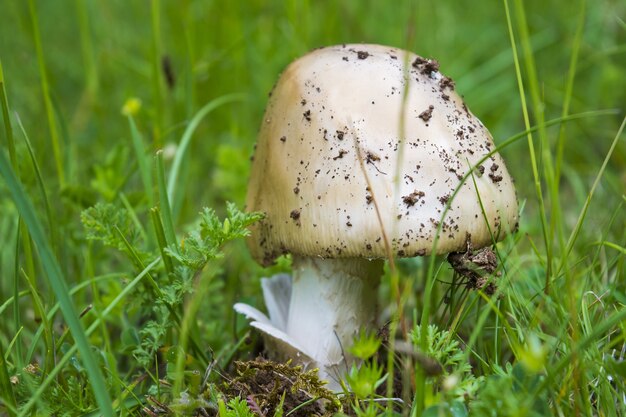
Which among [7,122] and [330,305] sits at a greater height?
[7,122]

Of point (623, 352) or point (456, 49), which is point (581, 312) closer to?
point (623, 352)

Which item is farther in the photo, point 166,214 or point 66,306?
point 166,214

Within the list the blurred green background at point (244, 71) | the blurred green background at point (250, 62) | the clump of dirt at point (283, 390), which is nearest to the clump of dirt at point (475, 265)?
the clump of dirt at point (283, 390)

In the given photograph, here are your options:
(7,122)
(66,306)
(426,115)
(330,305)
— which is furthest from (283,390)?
(7,122)

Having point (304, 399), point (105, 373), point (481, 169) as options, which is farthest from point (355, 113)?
point (105, 373)

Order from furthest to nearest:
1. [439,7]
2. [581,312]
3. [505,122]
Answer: [439,7], [505,122], [581,312]

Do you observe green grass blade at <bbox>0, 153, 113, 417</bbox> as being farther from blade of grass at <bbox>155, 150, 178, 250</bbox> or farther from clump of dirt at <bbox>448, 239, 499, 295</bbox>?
clump of dirt at <bbox>448, 239, 499, 295</bbox>

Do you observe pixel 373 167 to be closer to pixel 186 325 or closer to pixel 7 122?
pixel 186 325
